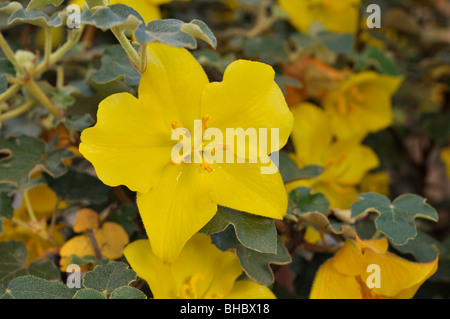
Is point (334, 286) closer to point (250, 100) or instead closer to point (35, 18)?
point (250, 100)

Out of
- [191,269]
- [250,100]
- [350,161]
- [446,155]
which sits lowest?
[446,155]

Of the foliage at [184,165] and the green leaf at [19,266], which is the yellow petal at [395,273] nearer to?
the foliage at [184,165]

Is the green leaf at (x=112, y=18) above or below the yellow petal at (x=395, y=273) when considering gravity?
above

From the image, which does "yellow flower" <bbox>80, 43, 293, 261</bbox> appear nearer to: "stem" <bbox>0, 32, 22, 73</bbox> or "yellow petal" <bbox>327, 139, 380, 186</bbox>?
"stem" <bbox>0, 32, 22, 73</bbox>

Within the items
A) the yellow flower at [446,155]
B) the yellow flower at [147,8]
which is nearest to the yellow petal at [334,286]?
the yellow flower at [147,8]

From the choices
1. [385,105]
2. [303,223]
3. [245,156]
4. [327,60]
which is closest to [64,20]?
[245,156]

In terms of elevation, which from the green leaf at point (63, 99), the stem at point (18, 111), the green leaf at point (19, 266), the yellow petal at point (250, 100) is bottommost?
the green leaf at point (19, 266)

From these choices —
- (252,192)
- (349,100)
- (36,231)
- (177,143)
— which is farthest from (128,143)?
(349,100)
